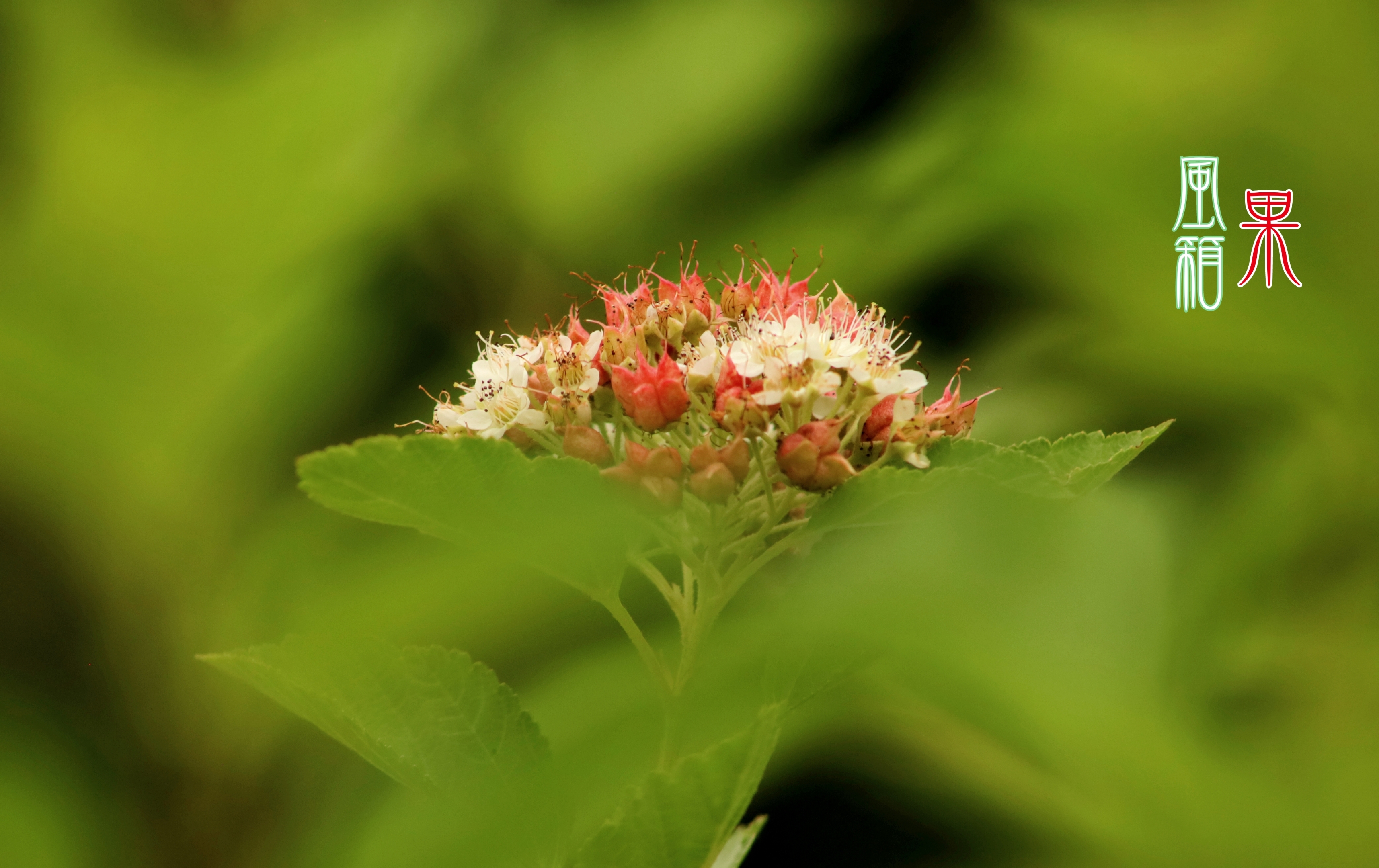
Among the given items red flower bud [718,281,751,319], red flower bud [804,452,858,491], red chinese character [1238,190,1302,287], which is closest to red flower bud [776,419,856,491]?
red flower bud [804,452,858,491]

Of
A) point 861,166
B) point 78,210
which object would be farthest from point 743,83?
point 78,210

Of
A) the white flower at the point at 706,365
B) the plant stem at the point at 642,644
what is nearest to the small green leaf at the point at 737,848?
the plant stem at the point at 642,644

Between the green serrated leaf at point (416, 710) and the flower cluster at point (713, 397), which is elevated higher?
the flower cluster at point (713, 397)

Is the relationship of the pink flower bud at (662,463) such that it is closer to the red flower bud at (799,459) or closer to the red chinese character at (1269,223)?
the red flower bud at (799,459)

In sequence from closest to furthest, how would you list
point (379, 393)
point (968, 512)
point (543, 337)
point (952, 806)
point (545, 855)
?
point (968, 512) < point (545, 855) < point (543, 337) < point (952, 806) < point (379, 393)

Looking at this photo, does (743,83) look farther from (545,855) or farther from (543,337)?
(545,855)

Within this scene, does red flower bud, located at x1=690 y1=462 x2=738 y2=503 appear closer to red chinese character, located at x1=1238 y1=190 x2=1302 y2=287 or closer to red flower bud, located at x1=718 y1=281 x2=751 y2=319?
red flower bud, located at x1=718 y1=281 x2=751 y2=319

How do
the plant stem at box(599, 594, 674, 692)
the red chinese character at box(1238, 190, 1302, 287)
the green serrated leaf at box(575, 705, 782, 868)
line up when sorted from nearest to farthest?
the green serrated leaf at box(575, 705, 782, 868)
the plant stem at box(599, 594, 674, 692)
the red chinese character at box(1238, 190, 1302, 287)
